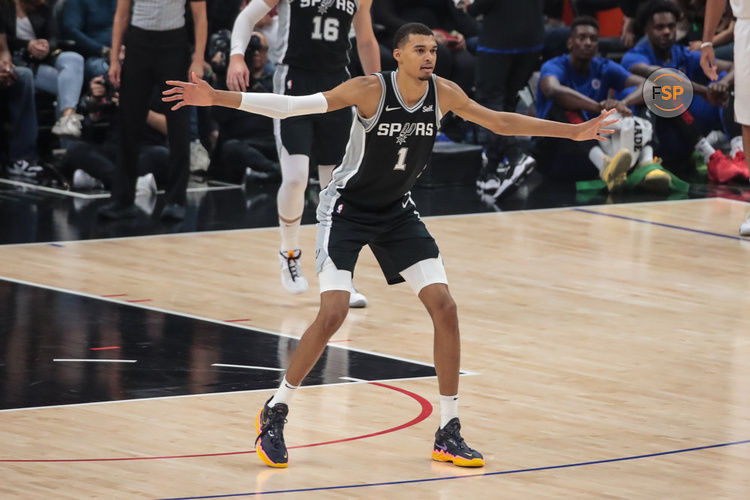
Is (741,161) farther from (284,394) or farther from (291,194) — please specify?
(284,394)

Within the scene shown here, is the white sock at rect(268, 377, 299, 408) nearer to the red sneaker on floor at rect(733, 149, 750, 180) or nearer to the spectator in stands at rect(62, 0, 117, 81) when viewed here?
the spectator in stands at rect(62, 0, 117, 81)

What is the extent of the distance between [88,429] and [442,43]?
8702 mm

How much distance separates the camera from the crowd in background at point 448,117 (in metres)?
12.1

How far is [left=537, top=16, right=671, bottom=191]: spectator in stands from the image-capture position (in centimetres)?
1256

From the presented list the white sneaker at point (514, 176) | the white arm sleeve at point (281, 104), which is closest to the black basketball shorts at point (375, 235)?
the white arm sleeve at point (281, 104)

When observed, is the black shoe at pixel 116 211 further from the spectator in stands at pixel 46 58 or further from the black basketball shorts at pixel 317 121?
the black basketball shorts at pixel 317 121

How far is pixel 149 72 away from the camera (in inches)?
407

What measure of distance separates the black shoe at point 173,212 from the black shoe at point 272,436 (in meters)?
5.28

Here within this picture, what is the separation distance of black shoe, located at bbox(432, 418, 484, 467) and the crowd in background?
6351mm

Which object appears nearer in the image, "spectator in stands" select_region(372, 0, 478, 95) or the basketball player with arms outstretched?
the basketball player with arms outstretched

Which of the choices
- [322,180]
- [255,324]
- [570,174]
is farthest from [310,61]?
[570,174]

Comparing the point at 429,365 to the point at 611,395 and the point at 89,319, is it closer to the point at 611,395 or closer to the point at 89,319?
the point at 611,395
